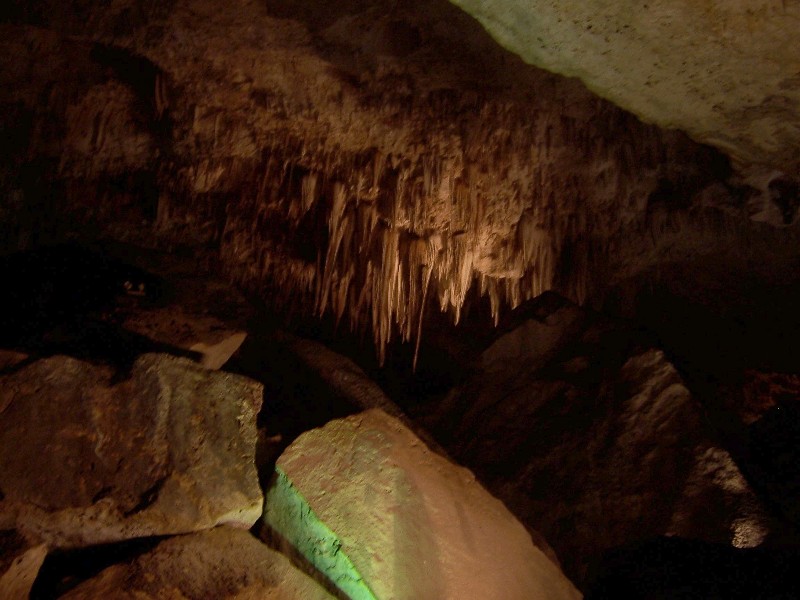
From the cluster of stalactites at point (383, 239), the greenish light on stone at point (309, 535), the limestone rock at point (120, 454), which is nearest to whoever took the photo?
the limestone rock at point (120, 454)

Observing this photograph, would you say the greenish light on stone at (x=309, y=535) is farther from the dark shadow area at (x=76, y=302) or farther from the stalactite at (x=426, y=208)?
the stalactite at (x=426, y=208)

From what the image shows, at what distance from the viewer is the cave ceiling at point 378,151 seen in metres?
4.67

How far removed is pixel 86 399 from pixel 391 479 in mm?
1528

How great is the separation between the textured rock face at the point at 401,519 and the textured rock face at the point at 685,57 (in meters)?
2.79

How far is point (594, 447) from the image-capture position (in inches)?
167

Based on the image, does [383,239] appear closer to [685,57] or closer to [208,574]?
[685,57]

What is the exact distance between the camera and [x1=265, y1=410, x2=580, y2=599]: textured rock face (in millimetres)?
2887

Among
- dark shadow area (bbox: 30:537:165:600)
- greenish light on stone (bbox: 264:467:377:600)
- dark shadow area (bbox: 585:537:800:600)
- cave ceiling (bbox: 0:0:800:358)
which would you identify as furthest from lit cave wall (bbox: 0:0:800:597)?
dark shadow area (bbox: 30:537:165:600)

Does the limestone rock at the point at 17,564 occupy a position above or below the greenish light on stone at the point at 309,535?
below

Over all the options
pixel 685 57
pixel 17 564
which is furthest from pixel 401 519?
pixel 685 57

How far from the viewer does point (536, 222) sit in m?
5.96

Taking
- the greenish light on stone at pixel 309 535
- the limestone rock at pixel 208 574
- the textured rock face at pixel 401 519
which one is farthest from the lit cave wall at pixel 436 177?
the limestone rock at pixel 208 574

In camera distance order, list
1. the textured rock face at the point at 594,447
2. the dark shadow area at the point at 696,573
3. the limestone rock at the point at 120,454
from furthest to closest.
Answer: the textured rock face at the point at 594,447 < the limestone rock at the point at 120,454 < the dark shadow area at the point at 696,573

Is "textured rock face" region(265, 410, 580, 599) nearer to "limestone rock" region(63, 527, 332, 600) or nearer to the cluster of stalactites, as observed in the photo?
"limestone rock" region(63, 527, 332, 600)
